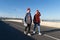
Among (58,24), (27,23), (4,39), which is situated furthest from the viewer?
(58,24)

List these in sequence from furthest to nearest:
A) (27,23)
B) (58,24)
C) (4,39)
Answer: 1. (58,24)
2. (27,23)
3. (4,39)

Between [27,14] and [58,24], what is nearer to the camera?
[27,14]

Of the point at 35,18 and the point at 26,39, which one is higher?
the point at 35,18

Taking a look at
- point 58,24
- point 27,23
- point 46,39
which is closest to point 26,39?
point 46,39

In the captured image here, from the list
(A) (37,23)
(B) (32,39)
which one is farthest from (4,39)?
(A) (37,23)

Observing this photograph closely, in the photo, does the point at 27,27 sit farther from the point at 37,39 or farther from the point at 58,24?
the point at 58,24

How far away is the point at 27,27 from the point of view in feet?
53.7

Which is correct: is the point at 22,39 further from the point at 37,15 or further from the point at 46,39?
the point at 37,15

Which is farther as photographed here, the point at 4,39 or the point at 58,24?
the point at 58,24

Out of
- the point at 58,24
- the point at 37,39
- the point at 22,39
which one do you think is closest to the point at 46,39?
the point at 37,39

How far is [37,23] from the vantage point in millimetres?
16641

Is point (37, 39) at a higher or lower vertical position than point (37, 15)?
lower

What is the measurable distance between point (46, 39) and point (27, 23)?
8.39 feet

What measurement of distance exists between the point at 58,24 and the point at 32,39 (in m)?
16.8
